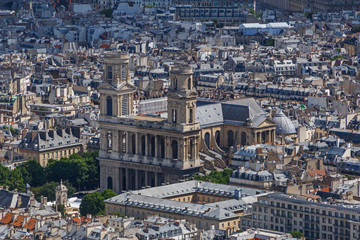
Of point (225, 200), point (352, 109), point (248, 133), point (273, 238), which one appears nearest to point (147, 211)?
point (225, 200)

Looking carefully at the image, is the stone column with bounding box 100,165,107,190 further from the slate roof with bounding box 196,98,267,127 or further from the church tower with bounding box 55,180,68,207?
the church tower with bounding box 55,180,68,207

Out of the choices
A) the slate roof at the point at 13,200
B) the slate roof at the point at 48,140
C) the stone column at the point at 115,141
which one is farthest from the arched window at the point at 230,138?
the slate roof at the point at 13,200

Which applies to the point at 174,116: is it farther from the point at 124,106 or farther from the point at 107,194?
the point at 107,194

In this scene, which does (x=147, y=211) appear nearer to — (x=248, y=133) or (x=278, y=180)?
(x=278, y=180)

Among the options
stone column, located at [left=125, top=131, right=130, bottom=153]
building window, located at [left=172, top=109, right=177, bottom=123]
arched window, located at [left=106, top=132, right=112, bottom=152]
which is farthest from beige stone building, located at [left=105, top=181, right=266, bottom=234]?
arched window, located at [left=106, top=132, right=112, bottom=152]

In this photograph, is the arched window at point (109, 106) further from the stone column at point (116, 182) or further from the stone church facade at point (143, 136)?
the stone column at point (116, 182)

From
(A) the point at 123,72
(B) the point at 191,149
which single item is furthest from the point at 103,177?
(A) the point at 123,72
